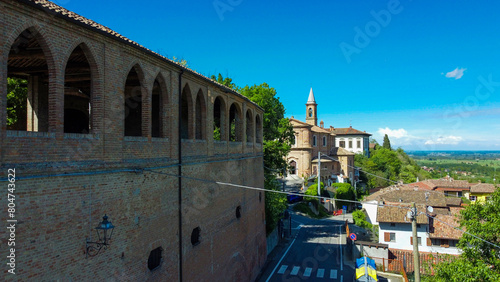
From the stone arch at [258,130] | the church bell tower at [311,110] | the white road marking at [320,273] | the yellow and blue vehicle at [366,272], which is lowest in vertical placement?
the white road marking at [320,273]

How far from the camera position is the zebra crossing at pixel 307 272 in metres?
19.7

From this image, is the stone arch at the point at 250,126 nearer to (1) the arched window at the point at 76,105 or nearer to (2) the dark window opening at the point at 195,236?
(2) the dark window opening at the point at 195,236

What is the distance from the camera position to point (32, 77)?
34.5 ft

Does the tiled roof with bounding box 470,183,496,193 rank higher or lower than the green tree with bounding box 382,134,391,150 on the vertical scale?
lower

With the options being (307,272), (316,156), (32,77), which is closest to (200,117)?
(32,77)

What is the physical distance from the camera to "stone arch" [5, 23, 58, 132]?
6.12m

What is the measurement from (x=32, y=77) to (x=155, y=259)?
23.7 ft

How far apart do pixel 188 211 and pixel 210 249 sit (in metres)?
2.36

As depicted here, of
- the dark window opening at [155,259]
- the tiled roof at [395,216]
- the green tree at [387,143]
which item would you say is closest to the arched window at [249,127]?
the dark window opening at [155,259]

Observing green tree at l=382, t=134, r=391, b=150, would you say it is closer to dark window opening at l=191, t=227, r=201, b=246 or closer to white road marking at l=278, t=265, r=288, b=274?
white road marking at l=278, t=265, r=288, b=274

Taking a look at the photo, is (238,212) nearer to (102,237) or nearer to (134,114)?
(134,114)

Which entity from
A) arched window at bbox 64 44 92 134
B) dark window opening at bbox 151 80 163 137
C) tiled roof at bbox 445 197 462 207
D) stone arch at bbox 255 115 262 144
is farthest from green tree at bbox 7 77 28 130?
tiled roof at bbox 445 197 462 207

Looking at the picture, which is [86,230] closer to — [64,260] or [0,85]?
[64,260]

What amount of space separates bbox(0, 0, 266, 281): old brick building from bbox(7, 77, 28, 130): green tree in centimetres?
13
